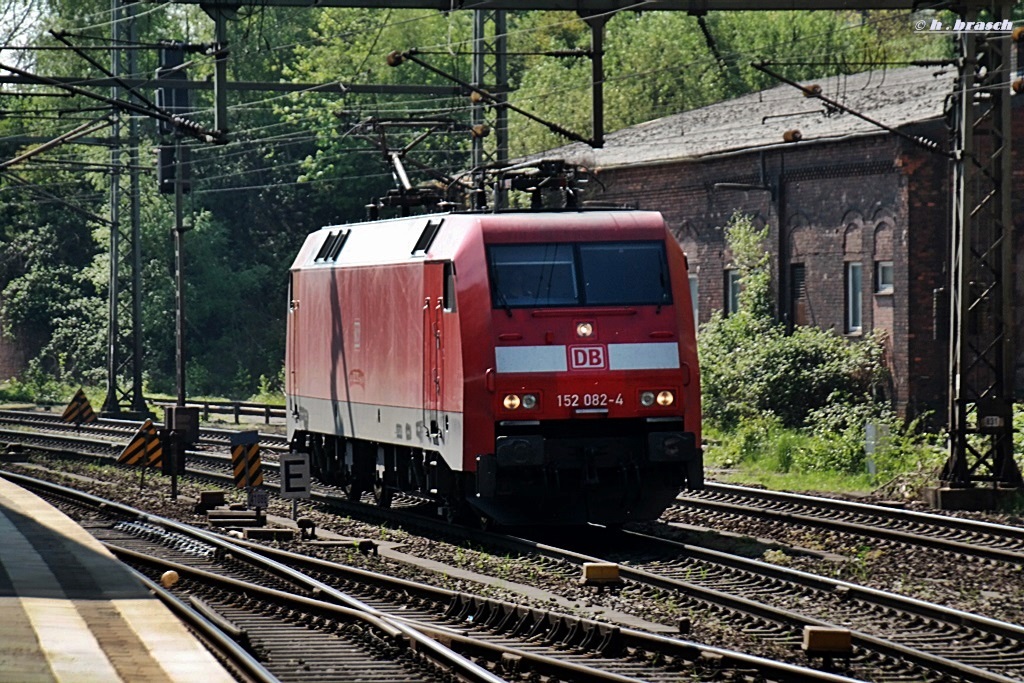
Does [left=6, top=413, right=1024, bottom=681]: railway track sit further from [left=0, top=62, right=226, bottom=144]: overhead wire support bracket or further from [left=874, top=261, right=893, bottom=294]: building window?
[left=874, top=261, right=893, bottom=294]: building window

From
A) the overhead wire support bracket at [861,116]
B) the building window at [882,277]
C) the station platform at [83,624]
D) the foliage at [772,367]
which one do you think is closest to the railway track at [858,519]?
the overhead wire support bracket at [861,116]

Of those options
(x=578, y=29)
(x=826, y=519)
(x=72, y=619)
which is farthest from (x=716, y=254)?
(x=578, y=29)

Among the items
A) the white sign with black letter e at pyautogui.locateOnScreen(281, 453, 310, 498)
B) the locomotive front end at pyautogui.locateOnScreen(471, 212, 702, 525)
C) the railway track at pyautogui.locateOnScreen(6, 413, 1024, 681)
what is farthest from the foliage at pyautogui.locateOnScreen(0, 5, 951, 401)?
the railway track at pyautogui.locateOnScreen(6, 413, 1024, 681)

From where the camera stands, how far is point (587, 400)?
17578 mm

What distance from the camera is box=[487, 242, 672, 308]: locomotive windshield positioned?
17.8 metres

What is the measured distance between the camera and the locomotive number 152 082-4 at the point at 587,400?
17.5 metres

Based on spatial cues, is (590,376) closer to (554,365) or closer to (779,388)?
(554,365)

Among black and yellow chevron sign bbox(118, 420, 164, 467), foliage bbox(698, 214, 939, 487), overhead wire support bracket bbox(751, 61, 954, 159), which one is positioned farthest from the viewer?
foliage bbox(698, 214, 939, 487)

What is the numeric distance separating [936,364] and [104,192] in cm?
3938

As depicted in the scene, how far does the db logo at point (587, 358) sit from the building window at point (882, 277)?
16095mm

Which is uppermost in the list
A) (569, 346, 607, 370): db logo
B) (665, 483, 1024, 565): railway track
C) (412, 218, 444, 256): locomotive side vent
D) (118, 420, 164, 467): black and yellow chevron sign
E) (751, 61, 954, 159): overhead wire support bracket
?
(751, 61, 954, 159): overhead wire support bracket

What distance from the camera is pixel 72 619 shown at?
10188 mm

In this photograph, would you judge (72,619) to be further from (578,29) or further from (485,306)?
(578,29)

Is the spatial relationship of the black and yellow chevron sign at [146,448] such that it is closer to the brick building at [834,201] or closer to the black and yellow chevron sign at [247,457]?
the black and yellow chevron sign at [247,457]
